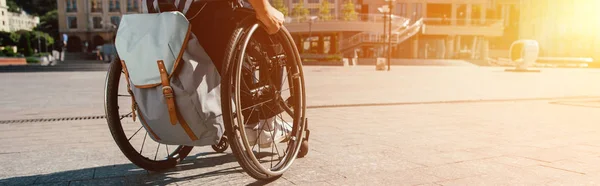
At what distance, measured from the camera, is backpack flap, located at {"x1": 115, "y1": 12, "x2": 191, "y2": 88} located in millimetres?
2318

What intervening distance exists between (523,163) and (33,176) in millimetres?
3539

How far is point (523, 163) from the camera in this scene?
337 cm

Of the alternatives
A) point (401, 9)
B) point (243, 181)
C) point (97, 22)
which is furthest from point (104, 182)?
point (97, 22)

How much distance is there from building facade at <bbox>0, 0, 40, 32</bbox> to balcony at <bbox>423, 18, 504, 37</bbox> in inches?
3511

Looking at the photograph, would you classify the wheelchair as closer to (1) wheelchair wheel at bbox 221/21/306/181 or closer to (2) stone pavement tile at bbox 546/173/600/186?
(1) wheelchair wheel at bbox 221/21/306/181

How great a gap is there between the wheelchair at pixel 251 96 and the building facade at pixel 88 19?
7042 cm

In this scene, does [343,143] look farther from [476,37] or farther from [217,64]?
[476,37]

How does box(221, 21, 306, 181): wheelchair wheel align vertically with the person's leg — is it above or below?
below

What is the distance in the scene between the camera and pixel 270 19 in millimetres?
2652

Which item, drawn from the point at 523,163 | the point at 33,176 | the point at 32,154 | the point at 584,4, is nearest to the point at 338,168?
the point at 523,163

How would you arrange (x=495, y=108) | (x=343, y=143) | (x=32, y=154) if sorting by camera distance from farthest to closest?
(x=495, y=108) < (x=343, y=143) < (x=32, y=154)

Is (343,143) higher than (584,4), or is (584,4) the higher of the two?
(584,4)

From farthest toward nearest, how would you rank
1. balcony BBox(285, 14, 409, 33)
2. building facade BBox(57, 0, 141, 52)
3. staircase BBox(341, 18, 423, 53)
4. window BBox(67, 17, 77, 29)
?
window BBox(67, 17, 77, 29)
building facade BBox(57, 0, 141, 52)
balcony BBox(285, 14, 409, 33)
staircase BBox(341, 18, 423, 53)

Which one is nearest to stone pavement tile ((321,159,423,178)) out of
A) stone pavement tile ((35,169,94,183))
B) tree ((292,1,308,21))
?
stone pavement tile ((35,169,94,183))
